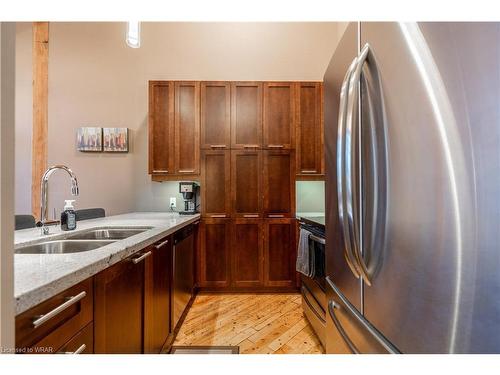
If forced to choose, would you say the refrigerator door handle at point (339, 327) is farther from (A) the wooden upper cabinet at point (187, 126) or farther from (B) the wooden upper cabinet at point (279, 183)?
(A) the wooden upper cabinet at point (187, 126)

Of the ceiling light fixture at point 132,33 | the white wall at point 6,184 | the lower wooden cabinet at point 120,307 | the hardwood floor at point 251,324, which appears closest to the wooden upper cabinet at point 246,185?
the hardwood floor at point 251,324

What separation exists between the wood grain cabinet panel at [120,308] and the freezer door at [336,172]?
930 mm

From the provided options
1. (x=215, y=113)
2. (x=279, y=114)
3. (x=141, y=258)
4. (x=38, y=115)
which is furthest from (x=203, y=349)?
(x=38, y=115)

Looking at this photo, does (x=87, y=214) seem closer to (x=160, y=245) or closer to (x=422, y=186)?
(x=160, y=245)

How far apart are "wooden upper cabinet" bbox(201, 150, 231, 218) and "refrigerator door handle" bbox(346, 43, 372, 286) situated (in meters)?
2.12

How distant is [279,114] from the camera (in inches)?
114

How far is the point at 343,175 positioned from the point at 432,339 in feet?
1.57

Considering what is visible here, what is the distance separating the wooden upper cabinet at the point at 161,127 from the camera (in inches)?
112

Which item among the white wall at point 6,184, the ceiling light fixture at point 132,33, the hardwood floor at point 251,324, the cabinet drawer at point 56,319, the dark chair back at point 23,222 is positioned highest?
the ceiling light fixture at point 132,33

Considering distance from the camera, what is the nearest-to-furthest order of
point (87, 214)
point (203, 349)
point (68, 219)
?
point (68, 219)
point (203, 349)
point (87, 214)

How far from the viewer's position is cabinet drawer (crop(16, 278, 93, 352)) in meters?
0.60

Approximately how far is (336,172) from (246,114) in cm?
206
